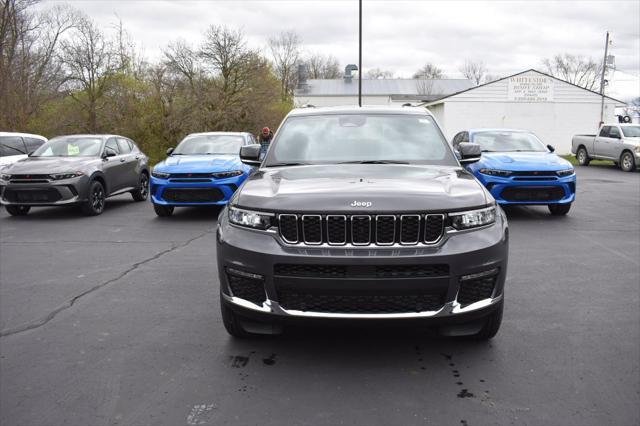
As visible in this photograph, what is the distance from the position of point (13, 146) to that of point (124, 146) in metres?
2.76

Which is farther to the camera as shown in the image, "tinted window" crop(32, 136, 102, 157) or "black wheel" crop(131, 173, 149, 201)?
"black wheel" crop(131, 173, 149, 201)

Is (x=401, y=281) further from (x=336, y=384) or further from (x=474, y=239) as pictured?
(x=336, y=384)

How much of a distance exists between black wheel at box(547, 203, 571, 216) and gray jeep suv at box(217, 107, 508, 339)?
717cm

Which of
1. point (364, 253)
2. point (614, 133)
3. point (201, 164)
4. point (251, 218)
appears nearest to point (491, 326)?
point (364, 253)

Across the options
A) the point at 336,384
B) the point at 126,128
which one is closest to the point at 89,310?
the point at 336,384

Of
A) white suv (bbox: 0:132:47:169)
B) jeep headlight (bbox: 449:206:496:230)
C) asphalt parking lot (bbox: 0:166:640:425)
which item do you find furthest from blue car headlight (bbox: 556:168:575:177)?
white suv (bbox: 0:132:47:169)

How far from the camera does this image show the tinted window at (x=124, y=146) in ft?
39.7

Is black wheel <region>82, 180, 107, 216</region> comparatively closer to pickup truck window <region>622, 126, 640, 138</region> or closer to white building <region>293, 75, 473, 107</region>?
pickup truck window <region>622, 126, 640, 138</region>

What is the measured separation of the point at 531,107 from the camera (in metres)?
35.2

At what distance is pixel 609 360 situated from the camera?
3.50m

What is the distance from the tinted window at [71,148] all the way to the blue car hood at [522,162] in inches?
308

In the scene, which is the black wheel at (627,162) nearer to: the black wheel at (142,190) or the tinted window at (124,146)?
the black wheel at (142,190)

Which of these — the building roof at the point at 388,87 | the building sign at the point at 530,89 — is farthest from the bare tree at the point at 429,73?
the building sign at the point at 530,89

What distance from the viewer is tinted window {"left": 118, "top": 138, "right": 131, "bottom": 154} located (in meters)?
12.1
